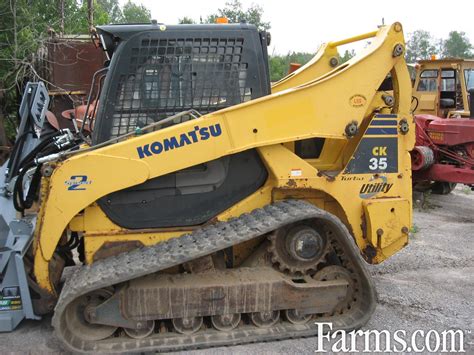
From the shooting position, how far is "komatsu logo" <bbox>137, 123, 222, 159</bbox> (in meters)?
3.48

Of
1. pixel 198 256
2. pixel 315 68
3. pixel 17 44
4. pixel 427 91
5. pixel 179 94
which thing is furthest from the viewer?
pixel 427 91

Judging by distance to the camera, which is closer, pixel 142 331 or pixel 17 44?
pixel 142 331

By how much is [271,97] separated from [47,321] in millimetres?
2382

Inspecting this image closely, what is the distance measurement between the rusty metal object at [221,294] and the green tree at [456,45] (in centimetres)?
6492

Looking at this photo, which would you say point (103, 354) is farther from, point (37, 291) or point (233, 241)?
point (233, 241)

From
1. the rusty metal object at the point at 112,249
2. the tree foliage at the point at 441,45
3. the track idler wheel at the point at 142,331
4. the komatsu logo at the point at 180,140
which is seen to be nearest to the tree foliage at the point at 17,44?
the rusty metal object at the point at 112,249

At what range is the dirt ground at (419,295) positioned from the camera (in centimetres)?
363

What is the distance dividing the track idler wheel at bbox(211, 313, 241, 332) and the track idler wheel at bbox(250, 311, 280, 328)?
0.14m

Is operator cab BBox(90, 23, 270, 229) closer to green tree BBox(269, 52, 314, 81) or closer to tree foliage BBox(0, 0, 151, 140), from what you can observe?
tree foliage BBox(0, 0, 151, 140)

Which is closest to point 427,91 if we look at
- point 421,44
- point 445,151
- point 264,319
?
point 445,151

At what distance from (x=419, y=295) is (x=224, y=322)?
1.89 m

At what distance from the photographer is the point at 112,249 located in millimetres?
3699

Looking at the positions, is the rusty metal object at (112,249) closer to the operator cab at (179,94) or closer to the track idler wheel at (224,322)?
the operator cab at (179,94)

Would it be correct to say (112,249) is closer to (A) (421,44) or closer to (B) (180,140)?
(B) (180,140)
